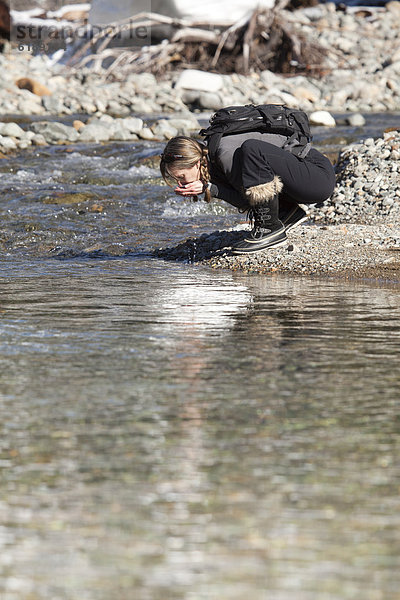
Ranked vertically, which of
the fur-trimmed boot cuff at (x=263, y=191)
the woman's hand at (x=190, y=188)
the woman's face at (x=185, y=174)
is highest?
the woman's face at (x=185, y=174)

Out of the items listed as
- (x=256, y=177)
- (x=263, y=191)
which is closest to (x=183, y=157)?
(x=256, y=177)

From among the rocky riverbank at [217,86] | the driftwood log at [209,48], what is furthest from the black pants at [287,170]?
the driftwood log at [209,48]

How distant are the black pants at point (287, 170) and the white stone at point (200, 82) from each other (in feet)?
48.0

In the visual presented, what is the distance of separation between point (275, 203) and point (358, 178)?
9.60ft

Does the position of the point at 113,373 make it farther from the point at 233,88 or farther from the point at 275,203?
the point at 233,88

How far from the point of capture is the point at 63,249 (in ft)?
26.2

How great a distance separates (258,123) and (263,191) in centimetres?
46

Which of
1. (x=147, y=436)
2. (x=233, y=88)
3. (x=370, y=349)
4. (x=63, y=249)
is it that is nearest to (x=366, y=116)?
(x=233, y=88)

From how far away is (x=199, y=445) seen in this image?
8.52 feet

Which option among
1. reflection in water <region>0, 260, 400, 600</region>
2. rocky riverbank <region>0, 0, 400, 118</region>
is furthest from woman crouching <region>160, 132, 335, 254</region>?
rocky riverbank <region>0, 0, 400, 118</region>

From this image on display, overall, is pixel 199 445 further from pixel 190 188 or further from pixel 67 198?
pixel 67 198

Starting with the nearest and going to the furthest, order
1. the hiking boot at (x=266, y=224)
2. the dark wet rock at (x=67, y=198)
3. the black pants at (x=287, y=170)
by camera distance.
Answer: the black pants at (x=287, y=170)
the hiking boot at (x=266, y=224)
the dark wet rock at (x=67, y=198)

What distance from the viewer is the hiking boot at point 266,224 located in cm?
628

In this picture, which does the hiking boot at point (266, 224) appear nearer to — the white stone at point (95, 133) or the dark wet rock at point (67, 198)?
the dark wet rock at point (67, 198)
